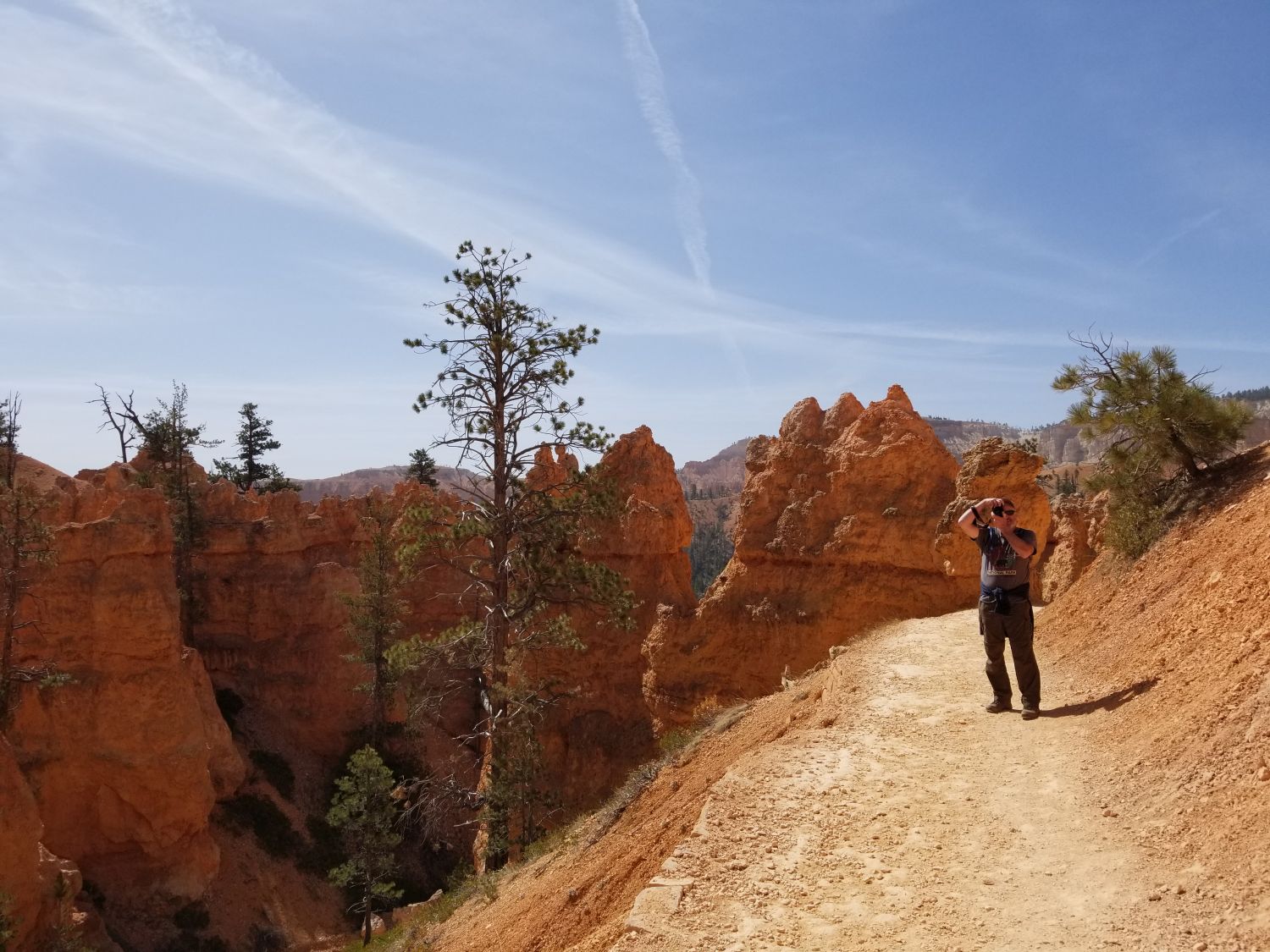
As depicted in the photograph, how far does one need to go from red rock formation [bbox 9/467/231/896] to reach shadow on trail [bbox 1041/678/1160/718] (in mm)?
20736

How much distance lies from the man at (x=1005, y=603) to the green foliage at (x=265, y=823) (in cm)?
2323

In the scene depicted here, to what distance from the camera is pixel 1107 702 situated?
696 cm

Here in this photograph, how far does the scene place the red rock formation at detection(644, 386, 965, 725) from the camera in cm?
1617

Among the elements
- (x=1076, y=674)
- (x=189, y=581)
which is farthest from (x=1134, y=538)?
(x=189, y=581)

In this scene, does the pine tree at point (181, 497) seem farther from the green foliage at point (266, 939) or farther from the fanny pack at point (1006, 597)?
the fanny pack at point (1006, 597)

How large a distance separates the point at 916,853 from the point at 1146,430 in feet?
22.5

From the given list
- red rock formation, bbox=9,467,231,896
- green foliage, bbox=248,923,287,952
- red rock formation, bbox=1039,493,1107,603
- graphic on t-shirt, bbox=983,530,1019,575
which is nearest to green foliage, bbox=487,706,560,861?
graphic on t-shirt, bbox=983,530,1019,575

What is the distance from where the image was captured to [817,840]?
5.52 m

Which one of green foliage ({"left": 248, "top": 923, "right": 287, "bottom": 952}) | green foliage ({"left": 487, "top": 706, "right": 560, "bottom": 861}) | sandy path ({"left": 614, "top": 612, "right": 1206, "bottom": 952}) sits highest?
sandy path ({"left": 614, "top": 612, "right": 1206, "bottom": 952})

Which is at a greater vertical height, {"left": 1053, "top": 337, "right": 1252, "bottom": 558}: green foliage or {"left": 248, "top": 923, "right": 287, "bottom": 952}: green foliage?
{"left": 1053, "top": 337, "right": 1252, "bottom": 558}: green foliage

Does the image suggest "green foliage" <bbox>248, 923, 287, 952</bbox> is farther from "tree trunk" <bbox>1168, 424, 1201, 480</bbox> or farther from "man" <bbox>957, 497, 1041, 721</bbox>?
"tree trunk" <bbox>1168, 424, 1201, 480</bbox>

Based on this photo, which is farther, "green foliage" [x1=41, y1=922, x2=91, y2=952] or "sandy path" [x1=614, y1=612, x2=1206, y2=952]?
"green foliage" [x1=41, y1=922, x2=91, y2=952]

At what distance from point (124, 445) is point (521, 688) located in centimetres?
2873

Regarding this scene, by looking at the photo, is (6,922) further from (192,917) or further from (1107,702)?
(1107,702)
